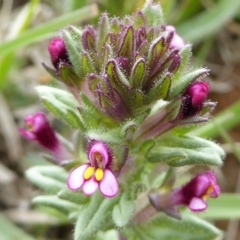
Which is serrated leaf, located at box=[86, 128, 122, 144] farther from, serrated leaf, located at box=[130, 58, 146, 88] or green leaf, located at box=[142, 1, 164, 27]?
green leaf, located at box=[142, 1, 164, 27]

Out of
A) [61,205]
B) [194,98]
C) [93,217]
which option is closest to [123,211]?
[93,217]

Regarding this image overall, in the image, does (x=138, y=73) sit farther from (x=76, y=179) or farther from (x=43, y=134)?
(x=43, y=134)

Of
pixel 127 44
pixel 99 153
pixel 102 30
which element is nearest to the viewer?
pixel 99 153

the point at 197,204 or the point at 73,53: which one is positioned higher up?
the point at 73,53

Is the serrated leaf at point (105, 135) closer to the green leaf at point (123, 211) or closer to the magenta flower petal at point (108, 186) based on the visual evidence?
the magenta flower petal at point (108, 186)

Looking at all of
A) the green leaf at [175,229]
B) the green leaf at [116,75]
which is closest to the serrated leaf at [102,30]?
the green leaf at [116,75]

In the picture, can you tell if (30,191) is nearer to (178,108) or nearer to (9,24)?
(9,24)
